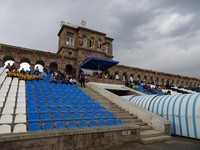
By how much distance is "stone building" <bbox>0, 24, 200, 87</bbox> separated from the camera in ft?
75.1

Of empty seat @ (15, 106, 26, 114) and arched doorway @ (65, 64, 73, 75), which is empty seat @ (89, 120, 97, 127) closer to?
empty seat @ (15, 106, 26, 114)

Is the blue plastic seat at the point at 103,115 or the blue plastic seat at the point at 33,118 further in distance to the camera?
the blue plastic seat at the point at 103,115

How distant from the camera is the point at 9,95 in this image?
904 cm

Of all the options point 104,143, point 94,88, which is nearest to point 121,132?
point 104,143

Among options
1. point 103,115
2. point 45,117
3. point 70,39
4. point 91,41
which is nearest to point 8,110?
point 45,117

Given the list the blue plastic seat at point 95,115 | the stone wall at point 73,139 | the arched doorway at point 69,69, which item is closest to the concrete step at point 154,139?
the stone wall at point 73,139

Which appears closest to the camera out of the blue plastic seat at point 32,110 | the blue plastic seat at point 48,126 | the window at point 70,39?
the blue plastic seat at point 48,126

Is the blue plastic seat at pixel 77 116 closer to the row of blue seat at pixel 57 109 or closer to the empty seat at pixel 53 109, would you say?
the row of blue seat at pixel 57 109

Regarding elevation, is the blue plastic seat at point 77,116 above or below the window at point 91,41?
below

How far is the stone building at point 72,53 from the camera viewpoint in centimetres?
2289

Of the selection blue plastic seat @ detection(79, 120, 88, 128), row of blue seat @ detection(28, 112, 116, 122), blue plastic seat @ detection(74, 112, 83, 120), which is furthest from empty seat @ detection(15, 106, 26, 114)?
blue plastic seat @ detection(79, 120, 88, 128)

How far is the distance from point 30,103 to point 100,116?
3924 millimetres

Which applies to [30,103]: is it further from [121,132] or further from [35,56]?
[35,56]

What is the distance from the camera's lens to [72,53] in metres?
28.1
